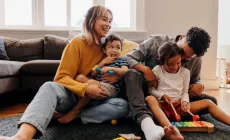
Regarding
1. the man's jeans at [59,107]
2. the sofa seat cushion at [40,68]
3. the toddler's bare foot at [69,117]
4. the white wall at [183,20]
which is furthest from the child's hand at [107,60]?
the white wall at [183,20]

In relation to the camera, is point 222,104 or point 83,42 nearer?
point 83,42

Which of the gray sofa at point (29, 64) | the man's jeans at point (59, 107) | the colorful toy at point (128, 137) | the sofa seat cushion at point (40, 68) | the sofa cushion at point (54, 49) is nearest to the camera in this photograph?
the man's jeans at point (59, 107)

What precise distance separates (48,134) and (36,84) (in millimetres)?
1080

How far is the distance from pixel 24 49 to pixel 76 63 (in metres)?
1.50

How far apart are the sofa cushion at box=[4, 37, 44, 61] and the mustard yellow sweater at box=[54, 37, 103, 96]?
1.40 metres

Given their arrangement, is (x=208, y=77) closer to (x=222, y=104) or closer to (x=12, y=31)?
(x=222, y=104)

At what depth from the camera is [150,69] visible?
154 centimetres

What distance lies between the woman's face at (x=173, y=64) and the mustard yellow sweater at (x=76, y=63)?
0.42 meters

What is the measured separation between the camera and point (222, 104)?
2.23 m

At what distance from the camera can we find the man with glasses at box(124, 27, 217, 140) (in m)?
1.26

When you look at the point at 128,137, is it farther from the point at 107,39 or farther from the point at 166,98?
the point at 107,39

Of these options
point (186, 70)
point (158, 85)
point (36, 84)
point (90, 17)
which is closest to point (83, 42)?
point (90, 17)

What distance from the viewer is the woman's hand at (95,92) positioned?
1396 millimetres

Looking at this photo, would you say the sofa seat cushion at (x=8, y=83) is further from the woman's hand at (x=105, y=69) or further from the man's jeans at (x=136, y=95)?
the man's jeans at (x=136, y=95)
